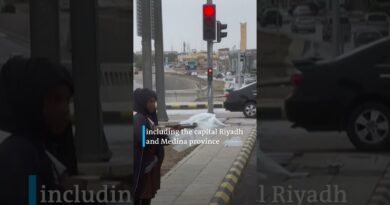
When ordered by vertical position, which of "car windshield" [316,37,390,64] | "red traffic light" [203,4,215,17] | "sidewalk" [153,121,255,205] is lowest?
"sidewalk" [153,121,255,205]

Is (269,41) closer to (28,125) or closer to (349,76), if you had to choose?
(349,76)

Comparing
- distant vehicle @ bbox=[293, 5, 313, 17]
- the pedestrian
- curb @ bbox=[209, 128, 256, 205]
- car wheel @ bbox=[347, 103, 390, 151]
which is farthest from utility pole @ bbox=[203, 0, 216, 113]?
car wheel @ bbox=[347, 103, 390, 151]

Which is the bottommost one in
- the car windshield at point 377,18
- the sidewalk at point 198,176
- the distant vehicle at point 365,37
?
the sidewalk at point 198,176

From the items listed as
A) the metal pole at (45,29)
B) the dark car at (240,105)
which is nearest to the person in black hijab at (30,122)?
the metal pole at (45,29)

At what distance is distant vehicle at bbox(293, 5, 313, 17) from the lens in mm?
2648

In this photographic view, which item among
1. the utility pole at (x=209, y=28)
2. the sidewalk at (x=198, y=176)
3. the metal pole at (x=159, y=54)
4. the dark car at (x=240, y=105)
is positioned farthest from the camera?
the dark car at (x=240, y=105)

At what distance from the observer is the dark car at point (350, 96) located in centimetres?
263

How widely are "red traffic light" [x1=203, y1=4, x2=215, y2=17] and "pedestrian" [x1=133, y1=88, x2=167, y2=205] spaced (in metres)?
0.63

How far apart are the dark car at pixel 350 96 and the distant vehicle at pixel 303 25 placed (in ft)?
0.47

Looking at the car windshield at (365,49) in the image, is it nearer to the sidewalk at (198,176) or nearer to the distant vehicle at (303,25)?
the distant vehicle at (303,25)

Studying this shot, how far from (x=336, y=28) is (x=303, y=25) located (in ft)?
0.47

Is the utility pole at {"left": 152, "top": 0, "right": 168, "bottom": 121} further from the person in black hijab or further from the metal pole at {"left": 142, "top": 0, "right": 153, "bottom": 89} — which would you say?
the person in black hijab

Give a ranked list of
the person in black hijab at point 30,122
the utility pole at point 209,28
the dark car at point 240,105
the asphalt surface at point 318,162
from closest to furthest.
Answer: the person in black hijab at point 30,122, the asphalt surface at point 318,162, the utility pole at point 209,28, the dark car at point 240,105

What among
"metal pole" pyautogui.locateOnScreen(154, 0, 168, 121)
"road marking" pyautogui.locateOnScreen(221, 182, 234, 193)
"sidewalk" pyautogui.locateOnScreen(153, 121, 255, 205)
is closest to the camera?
"metal pole" pyautogui.locateOnScreen(154, 0, 168, 121)
